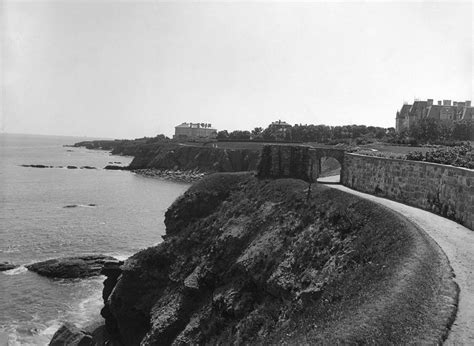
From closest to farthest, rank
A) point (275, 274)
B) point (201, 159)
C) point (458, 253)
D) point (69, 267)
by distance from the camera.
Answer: point (458, 253) → point (275, 274) → point (69, 267) → point (201, 159)

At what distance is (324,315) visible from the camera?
1316 centimetres

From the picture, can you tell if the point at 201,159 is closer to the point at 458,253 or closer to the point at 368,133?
the point at 368,133

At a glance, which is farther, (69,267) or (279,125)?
(279,125)

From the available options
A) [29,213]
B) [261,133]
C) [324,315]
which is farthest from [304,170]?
[261,133]

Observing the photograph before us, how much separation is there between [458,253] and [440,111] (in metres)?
86.0

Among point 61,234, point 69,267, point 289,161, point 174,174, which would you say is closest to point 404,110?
point 174,174

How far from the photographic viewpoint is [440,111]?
91.0m

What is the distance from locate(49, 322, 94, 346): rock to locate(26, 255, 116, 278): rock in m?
11.5

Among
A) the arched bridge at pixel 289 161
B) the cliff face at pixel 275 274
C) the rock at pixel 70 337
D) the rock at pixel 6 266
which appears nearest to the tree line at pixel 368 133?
the arched bridge at pixel 289 161

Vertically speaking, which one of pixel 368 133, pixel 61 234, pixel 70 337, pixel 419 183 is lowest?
pixel 70 337

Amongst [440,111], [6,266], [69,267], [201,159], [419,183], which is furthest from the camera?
[201,159]

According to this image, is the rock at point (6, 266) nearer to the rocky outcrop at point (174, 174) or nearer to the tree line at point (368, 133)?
the tree line at point (368, 133)

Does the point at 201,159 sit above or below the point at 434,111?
below

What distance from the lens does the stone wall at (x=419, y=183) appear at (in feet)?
66.5
